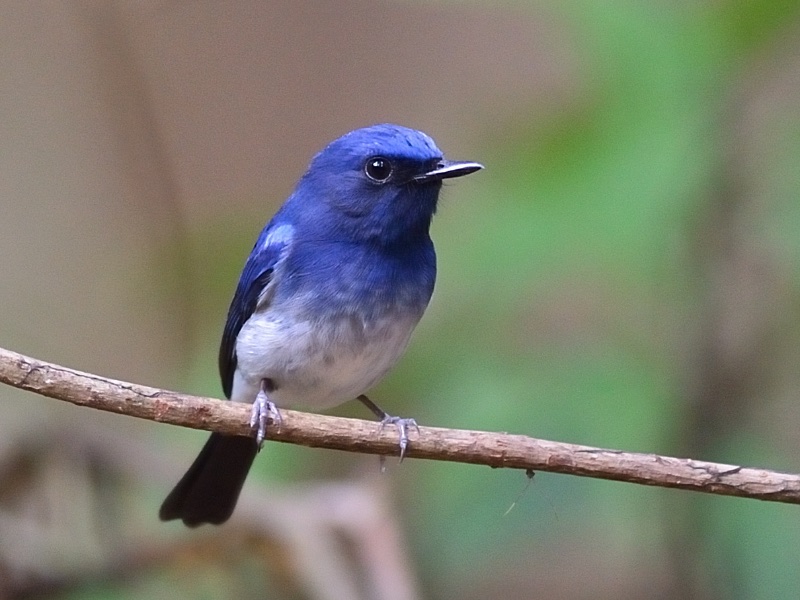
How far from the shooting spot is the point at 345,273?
7.96 feet

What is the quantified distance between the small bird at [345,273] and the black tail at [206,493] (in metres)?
0.29

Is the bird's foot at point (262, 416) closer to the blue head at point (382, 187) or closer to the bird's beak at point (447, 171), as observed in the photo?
the blue head at point (382, 187)

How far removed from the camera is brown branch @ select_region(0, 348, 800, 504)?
5.56ft

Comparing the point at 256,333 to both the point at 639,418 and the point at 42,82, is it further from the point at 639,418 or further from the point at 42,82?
the point at 42,82

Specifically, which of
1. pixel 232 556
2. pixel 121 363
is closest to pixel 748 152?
pixel 232 556

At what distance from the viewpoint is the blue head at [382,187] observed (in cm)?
245

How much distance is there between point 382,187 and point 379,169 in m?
0.04

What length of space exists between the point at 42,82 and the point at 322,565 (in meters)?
3.19

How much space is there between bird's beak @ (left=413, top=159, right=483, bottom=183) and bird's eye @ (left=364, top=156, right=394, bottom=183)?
7 cm

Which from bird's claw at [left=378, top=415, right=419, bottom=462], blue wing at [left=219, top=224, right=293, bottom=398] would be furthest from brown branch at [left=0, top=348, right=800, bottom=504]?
blue wing at [left=219, top=224, right=293, bottom=398]

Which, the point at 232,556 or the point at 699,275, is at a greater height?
the point at 699,275

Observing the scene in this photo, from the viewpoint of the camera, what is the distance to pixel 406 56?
218 inches

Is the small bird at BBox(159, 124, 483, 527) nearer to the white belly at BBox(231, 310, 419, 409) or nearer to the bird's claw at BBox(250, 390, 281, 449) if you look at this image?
the white belly at BBox(231, 310, 419, 409)

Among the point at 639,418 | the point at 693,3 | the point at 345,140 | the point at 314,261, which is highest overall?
the point at 693,3
